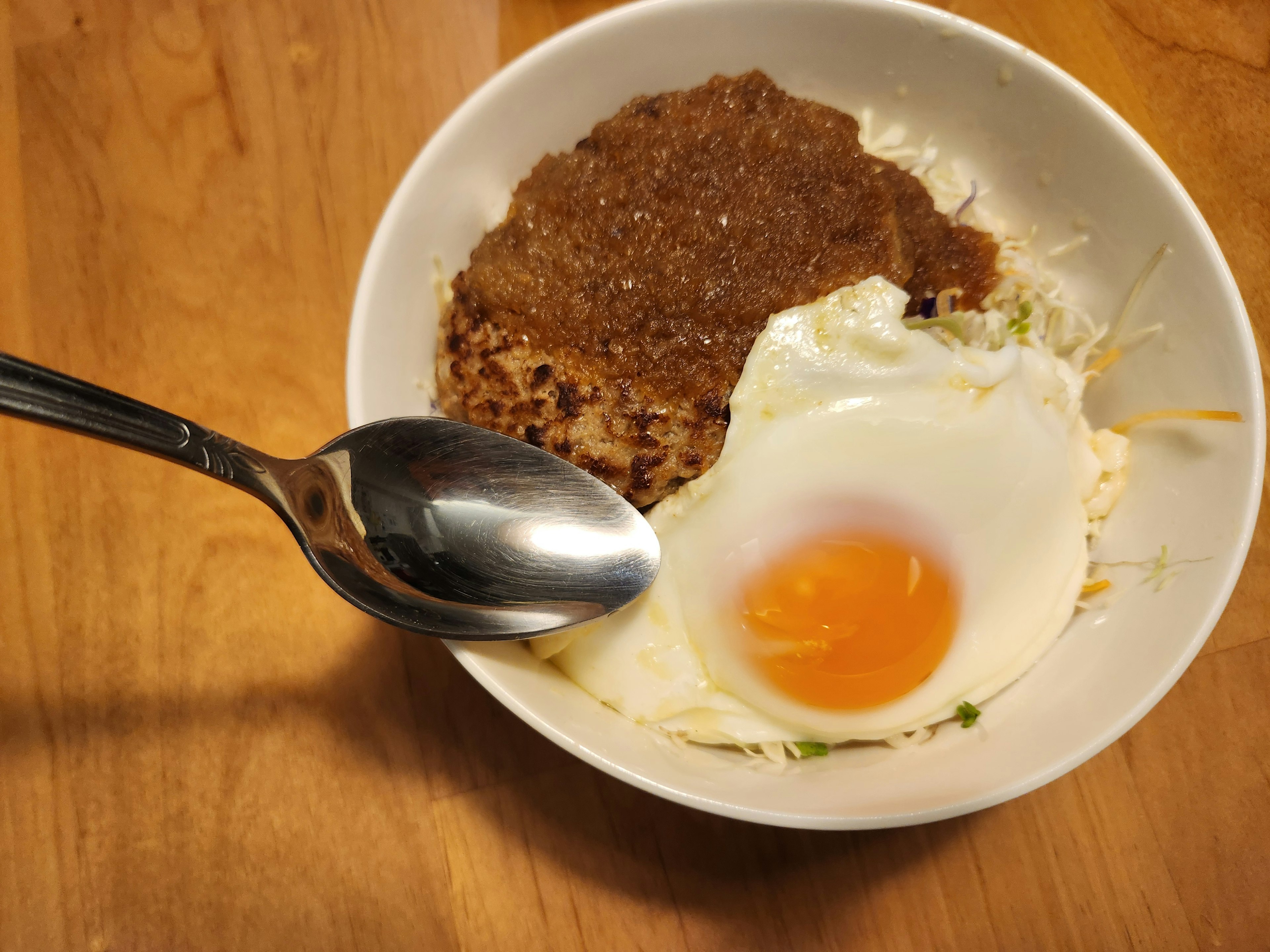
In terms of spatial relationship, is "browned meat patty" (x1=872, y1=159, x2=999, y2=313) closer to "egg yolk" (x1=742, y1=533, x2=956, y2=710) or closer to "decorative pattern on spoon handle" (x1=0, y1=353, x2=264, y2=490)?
"egg yolk" (x1=742, y1=533, x2=956, y2=710)

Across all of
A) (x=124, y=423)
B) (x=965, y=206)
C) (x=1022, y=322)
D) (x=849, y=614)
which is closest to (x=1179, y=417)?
(x=1022, y=322)

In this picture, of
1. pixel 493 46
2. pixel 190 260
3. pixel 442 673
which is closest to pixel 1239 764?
pixel 442 673

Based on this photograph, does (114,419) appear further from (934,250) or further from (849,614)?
(934,250)

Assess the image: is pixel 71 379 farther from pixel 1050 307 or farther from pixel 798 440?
pixel 1050 307

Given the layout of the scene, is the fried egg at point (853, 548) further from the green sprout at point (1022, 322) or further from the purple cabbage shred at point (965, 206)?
the purple cabbage shred at point (965, 206)

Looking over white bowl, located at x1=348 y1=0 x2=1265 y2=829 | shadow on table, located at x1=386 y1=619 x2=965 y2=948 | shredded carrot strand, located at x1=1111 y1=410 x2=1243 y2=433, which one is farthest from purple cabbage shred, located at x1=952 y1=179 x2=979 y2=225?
shadow on table, located at x1=386 y1=619 x2=965 y2=948

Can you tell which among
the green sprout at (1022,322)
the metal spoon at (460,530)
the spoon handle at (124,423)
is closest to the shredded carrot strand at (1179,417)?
the green sprout at (1022,322)
